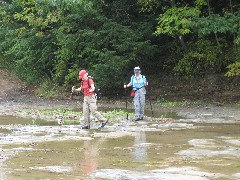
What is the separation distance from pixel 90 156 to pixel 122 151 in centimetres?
96

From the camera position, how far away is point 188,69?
2895cm

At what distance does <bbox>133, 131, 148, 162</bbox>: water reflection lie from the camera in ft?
35.5

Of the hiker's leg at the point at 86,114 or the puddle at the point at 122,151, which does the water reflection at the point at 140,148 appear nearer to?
the puddle at the point at 122,151

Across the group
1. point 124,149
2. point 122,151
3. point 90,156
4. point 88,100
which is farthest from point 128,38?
point 90,156

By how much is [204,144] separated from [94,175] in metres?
4.39

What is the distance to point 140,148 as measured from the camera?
483 inches

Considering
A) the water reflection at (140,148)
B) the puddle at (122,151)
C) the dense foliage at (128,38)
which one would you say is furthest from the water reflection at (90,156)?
the dense foliage at (128,38)

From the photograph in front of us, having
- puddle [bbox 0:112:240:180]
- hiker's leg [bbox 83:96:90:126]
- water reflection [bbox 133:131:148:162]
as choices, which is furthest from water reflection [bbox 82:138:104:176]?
hiker's leg [bbox 83:96:90:126]

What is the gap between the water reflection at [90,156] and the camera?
9562 millimetres

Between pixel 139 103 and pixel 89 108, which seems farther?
pixel 139 103

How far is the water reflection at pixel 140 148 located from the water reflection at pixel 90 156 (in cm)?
83

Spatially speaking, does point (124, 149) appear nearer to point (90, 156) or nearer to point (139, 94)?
point (90, 156)

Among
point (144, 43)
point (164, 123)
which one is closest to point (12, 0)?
point (144, 43)

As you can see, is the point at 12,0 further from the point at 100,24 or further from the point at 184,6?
the point at 184,6
